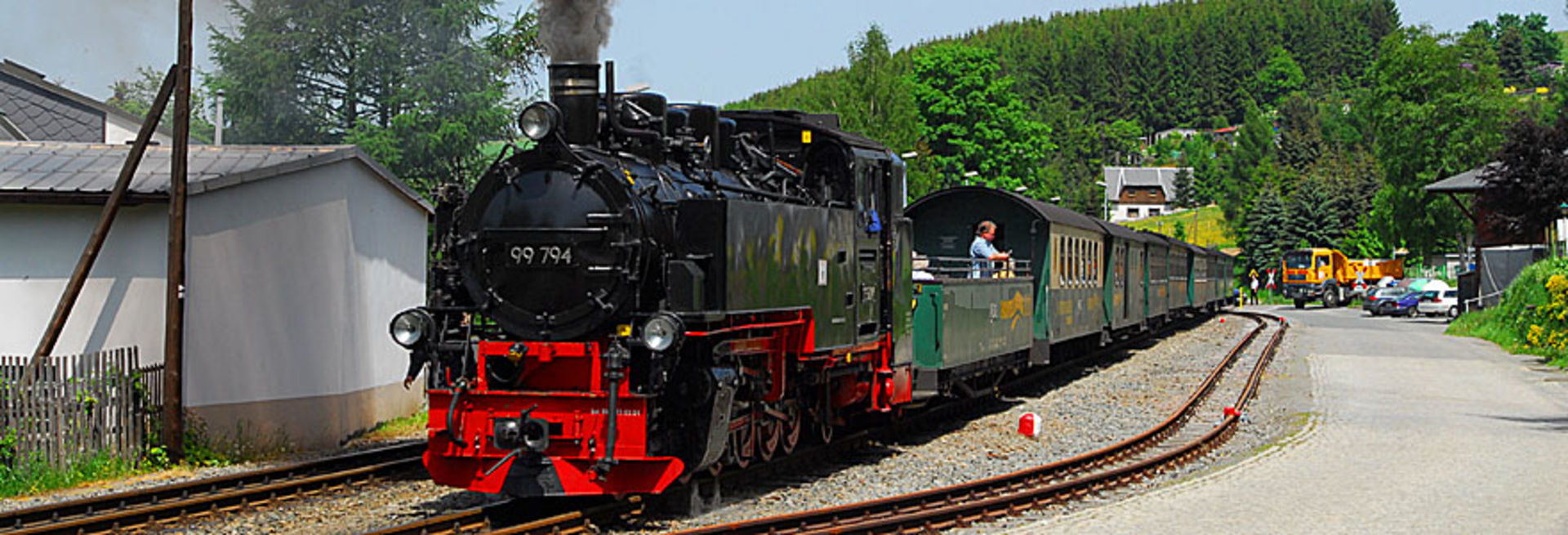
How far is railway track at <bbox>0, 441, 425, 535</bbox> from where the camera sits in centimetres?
916

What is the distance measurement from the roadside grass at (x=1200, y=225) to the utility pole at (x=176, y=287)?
3612 inches

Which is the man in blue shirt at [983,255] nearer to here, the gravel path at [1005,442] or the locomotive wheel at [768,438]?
the gravel path at [1005,442]

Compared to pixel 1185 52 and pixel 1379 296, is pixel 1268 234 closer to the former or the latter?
pixel 1379 296

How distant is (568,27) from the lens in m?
12.0

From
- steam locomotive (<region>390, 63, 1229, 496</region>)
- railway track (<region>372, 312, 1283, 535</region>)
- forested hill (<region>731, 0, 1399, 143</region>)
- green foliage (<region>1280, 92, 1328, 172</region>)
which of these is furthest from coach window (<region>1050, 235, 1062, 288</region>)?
forested hill (<region>731, 0, 1399, 143</region>)

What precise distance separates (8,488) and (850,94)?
141 ft

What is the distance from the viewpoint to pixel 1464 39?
55969 mm

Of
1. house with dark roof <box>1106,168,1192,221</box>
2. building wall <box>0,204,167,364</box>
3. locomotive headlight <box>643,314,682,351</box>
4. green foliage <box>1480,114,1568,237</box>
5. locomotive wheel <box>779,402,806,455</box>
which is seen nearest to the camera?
locomotive headlight <box>643,314,682,351</box>

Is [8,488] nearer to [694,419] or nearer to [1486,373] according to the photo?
[694,419]

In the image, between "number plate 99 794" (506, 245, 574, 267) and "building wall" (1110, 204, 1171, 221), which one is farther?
"building wall" (1110, 204, 1171, 221)

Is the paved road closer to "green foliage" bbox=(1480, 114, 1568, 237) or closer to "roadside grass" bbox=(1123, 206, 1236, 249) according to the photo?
"green foliage" bbox=(1480, 114, 1568, 237)

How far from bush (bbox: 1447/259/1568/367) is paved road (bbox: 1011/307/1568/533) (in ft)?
4.18

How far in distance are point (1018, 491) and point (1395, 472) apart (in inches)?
142

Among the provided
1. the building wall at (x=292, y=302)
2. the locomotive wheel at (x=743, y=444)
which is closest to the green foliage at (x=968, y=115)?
the building wall at (x=292, y=302)
